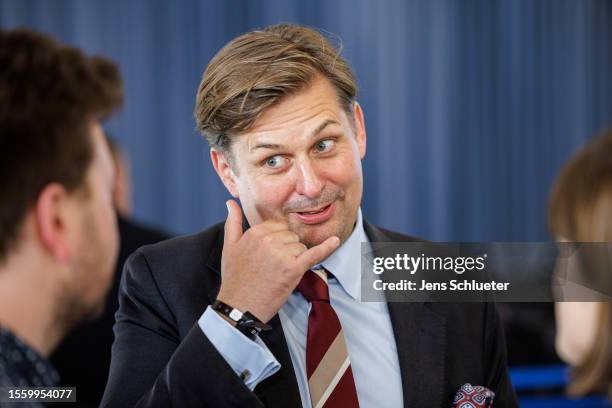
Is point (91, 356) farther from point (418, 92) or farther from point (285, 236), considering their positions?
point (418, 92)

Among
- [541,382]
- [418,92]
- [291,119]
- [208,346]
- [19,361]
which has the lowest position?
[19,361]

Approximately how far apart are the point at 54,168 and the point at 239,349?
47 cm

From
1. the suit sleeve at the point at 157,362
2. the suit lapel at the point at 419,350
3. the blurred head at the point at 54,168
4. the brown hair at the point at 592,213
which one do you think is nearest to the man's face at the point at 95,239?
the blurred head at the point at 54,168

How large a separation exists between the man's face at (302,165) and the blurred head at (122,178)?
1.34 feet

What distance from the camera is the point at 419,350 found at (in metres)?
1.57

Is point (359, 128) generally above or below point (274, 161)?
above

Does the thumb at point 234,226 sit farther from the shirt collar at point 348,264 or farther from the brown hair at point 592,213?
the brown hair at point 592,213

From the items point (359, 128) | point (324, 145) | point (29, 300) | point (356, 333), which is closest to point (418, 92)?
point (359, 128)

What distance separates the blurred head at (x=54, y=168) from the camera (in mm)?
1152

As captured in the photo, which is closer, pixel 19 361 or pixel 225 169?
pixel 19 361

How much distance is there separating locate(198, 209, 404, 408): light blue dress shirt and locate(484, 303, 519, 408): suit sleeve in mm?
227

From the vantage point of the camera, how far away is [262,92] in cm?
149

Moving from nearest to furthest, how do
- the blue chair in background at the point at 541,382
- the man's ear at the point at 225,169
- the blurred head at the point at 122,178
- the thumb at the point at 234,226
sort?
the thumb at the point at 234,226, the man's ear at the point at 225,169, the blurred head at the point at 122,178, the blue chair in background at the point at 541,382

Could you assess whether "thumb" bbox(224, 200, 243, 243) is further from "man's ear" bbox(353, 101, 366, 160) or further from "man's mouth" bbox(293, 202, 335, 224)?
"man's ear" bbox(353, 101, 366, 160)
